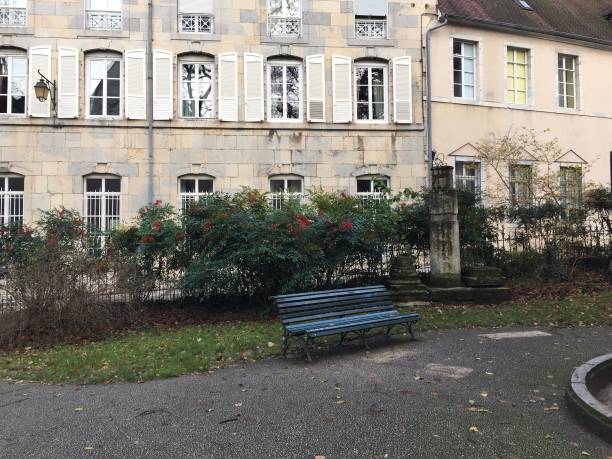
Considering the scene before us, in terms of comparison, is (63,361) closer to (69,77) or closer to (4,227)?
(4,227)

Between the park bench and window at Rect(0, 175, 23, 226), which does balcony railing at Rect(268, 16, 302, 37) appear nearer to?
window at Rect(0, 175, 23, 226)

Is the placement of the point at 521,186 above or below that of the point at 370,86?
below

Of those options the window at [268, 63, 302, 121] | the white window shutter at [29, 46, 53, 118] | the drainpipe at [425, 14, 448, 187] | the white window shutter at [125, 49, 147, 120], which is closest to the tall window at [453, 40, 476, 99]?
the drainpipe at [425, 14, 448, 187]

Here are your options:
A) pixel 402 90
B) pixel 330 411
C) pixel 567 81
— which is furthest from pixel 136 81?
pixel 567 81

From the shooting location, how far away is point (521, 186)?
14.4 m

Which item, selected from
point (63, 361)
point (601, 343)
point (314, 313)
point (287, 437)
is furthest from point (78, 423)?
point (601, 343)

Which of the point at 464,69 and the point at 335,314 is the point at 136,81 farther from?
the point at 335,314

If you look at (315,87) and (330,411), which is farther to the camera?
(315,87)

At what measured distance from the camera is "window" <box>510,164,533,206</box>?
1303 cm

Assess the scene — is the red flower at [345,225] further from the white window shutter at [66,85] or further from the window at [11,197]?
the window at [11,197]

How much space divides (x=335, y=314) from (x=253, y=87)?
1151 cm

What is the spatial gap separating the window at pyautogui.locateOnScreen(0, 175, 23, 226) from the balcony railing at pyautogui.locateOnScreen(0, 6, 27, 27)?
4792mm

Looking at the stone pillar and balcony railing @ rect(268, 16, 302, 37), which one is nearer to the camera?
the stone pillar

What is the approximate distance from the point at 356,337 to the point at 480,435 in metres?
3.37
